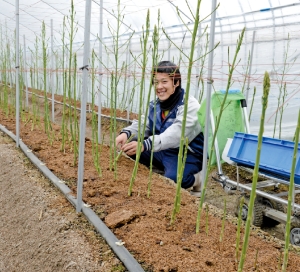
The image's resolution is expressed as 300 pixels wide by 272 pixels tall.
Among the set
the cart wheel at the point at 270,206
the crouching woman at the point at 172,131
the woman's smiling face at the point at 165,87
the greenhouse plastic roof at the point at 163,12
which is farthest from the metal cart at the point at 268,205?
the greenhouse plastic roof at the point at 163,12

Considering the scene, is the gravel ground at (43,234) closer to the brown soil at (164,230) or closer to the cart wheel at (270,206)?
the brown soil at (164,230)

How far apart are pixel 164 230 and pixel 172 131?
1033mm

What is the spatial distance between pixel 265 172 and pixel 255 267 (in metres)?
1.06

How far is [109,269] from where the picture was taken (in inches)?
50.6

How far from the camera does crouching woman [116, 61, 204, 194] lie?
2421mm

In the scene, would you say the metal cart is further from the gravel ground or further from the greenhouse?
the gravel ground

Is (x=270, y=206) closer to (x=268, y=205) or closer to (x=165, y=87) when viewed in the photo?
(x=268, y=205)

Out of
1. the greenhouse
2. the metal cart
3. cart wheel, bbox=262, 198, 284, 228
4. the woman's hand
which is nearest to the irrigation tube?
the greenhouse

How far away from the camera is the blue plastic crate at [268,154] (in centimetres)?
197

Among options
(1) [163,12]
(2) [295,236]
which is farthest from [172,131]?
(1) [163,12]

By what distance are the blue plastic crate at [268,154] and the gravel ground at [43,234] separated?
109 cm

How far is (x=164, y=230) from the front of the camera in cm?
150

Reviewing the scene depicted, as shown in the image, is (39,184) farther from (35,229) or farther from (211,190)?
(211,190)

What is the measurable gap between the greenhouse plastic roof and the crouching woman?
0.61m
